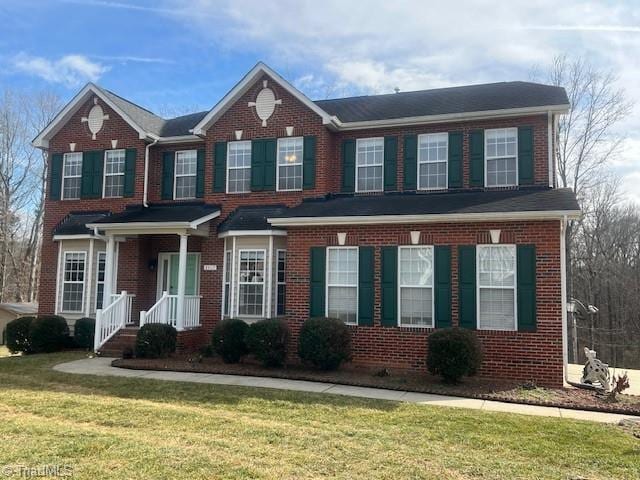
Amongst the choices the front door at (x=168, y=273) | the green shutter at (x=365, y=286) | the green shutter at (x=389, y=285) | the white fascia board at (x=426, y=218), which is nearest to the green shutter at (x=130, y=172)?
the front door at (x=168, y=273)

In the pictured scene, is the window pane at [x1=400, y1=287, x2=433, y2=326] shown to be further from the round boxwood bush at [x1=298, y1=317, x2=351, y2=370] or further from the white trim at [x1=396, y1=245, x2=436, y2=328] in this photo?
the round boxwood bush at [x1=298, y1=317, x2=351, y2=370]

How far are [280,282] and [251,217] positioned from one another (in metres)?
2.02

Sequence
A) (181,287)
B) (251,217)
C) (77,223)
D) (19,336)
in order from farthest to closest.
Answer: (77,223) < (19,336) < (251,217) < (181,287)

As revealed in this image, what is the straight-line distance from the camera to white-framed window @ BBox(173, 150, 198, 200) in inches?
658

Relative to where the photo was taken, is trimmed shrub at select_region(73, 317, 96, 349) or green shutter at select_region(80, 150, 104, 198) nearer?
trimmed shrub at select_region(73, 317, 96, 349)

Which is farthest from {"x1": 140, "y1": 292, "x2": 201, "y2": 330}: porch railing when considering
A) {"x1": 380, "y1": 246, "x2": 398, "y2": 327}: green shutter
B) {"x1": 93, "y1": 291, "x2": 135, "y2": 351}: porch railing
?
{"x1": 380, "y1": 246, "x2": 398, "y2": 327}: green shutter

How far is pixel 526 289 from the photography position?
448 inches

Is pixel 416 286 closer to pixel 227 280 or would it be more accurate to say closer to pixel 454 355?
pixel 454 355

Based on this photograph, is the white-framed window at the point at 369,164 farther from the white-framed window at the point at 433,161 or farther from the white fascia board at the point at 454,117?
the white-framed window at the point at 433,161

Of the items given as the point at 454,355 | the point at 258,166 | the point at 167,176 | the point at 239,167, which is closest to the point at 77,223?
the point at 167,176

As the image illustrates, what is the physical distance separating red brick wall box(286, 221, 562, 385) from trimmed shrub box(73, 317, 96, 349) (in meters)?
6.17

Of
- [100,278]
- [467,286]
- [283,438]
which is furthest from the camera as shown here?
[100,278]

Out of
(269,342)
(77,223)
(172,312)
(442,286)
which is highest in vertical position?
(77,223)

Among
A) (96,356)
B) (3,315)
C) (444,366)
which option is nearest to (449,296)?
(444,366)
